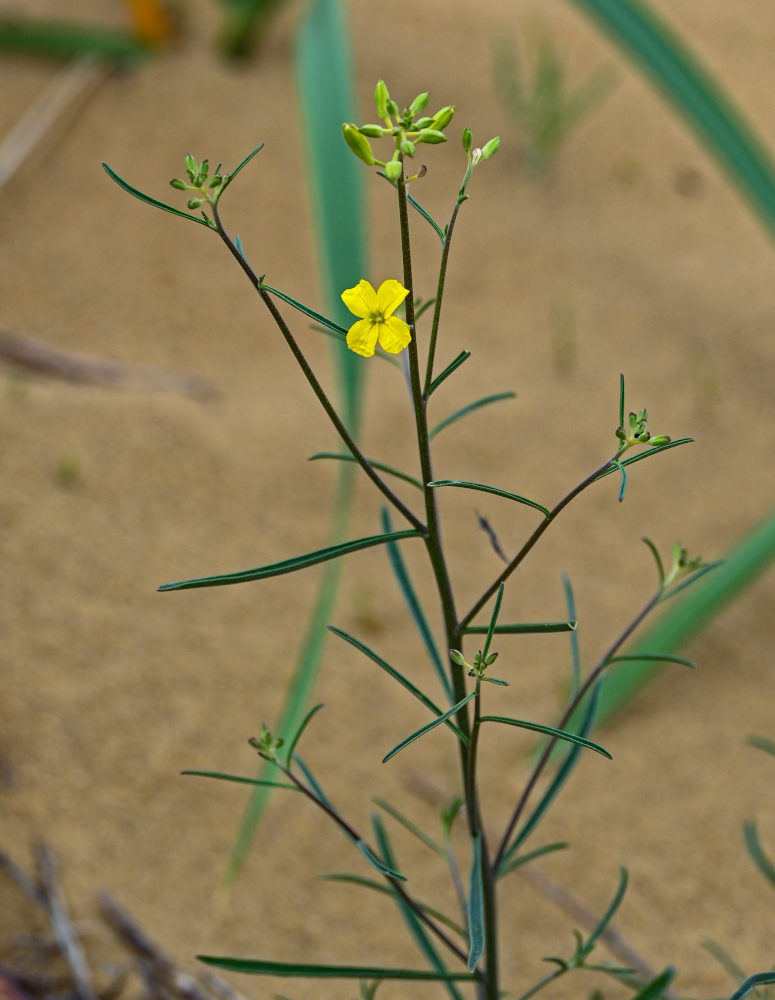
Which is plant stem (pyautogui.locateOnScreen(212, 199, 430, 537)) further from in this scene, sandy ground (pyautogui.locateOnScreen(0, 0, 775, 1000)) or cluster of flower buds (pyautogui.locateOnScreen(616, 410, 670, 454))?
sandy ground (pyautogui.locateOnScreen(0, 0, 775, 1000))

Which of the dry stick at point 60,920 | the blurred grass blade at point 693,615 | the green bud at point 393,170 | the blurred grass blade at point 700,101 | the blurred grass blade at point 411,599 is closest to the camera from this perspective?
the green bud at point 393,170

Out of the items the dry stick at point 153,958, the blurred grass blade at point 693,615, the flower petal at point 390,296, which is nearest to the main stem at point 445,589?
the flower petal at point 390,296

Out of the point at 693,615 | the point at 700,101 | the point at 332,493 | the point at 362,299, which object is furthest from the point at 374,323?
the point at 700,101

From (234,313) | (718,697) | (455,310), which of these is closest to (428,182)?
(455,310)

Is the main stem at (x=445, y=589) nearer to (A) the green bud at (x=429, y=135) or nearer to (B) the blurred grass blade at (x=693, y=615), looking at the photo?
(A) the green bud at (x=429, y=135)

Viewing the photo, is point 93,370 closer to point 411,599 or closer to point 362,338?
point 411,599

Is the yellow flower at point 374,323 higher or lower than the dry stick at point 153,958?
higher

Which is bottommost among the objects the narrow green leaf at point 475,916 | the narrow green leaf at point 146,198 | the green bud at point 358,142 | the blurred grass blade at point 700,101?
the narrow green leaf at point 475,916
